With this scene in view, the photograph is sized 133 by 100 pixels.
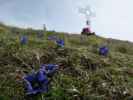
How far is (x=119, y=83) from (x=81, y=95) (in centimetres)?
61

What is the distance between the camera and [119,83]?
470 cm

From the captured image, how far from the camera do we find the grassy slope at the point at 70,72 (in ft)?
13.9

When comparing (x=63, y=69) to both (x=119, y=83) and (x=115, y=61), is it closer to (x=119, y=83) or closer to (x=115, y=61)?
(x=119, y=83)

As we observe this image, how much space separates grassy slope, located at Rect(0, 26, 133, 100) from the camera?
4246 millimetres

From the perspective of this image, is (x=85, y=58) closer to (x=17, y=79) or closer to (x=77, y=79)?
(x=77, y=79)

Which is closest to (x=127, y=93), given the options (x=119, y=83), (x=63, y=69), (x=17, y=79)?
(x=119, y=83)

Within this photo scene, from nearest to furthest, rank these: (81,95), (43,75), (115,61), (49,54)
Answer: (43,75), (81,95), (49,54), (115,61)

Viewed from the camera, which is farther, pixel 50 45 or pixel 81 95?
pixel 50 45

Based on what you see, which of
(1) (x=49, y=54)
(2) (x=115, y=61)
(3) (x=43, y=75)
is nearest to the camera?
(3) (x=43, y=75)

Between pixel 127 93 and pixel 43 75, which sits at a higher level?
pixel 43 75

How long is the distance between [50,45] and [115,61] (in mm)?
874

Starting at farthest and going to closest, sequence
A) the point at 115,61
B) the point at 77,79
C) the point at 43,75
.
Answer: the point at 115,61
the point at 77,79
the point at 43,75

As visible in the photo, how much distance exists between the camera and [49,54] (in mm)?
5242

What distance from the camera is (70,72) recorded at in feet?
15.7
